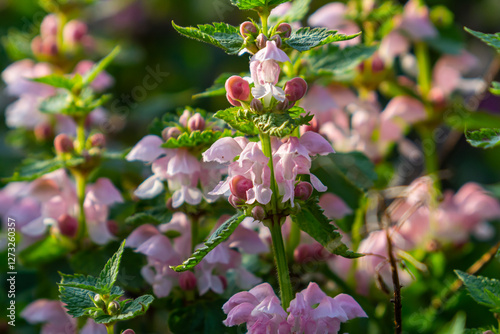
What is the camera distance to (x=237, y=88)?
63cm

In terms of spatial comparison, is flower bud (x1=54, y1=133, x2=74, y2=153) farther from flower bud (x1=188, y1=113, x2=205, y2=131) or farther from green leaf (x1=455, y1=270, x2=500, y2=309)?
green leaf (x1=455, y1=270, x2=500, y2=309)

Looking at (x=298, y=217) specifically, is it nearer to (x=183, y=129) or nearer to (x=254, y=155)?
(x=254, y=155)

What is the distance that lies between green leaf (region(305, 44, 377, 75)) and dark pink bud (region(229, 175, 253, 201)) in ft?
1.00

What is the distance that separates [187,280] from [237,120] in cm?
28

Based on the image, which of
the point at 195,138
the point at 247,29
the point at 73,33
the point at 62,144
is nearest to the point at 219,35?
the point at 247,29

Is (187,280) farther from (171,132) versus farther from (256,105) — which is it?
(256,105)

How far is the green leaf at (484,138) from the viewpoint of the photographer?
0.62m

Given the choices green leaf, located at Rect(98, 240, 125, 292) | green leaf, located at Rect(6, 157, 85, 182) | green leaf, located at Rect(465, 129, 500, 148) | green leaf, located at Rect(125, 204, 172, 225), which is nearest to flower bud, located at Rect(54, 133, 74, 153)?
green leaf, located at Rect(6, 157, 85, 182)

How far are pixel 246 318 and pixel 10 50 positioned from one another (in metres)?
1.00

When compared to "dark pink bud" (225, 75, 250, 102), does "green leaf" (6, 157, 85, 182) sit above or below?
below

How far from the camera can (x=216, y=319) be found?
79cm

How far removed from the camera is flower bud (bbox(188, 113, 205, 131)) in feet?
2.61

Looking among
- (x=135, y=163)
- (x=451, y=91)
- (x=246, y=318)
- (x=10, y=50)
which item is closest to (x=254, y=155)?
(x=246, y=318)

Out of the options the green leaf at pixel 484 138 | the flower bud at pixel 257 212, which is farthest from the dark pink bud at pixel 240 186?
the green leaf at pixel 484 138
